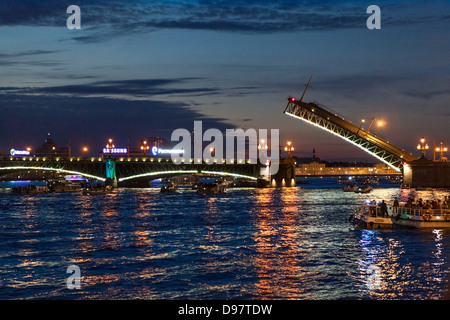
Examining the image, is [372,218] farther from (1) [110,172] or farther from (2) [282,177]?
(2) [282,177]

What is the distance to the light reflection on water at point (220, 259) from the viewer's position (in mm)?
18375

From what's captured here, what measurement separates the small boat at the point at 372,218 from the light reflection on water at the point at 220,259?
→ 2.61 feet

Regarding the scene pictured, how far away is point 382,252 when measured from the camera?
25.5m

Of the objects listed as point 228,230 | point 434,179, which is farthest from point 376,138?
point 228,230

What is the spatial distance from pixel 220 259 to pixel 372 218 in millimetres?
12184

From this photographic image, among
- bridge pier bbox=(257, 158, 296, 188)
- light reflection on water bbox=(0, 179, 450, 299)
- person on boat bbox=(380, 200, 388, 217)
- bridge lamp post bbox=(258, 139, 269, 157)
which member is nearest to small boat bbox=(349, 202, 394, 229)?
person on boat bbox=(380, 200, 388, 217)

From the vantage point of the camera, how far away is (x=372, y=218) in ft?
111

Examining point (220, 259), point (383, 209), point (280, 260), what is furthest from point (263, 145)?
point (280, 260)

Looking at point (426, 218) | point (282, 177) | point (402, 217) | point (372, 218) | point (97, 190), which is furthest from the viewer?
point (282, 177)

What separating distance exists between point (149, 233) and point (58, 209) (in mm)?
22393

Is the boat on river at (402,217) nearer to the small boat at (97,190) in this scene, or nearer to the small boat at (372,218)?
the small boat at (372,218)

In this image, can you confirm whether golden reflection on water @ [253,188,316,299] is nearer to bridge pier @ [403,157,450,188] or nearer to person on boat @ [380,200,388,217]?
person on boat @ [380,200,388,217]

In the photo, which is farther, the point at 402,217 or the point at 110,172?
the point at 110,172

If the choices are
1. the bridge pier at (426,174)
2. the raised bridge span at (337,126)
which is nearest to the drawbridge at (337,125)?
the raised bridge span at (337,126)
